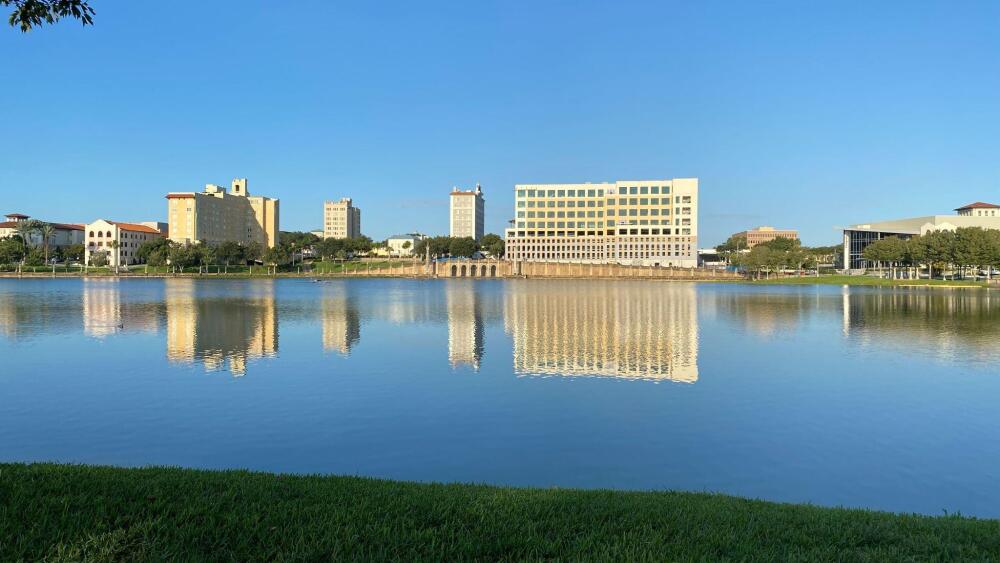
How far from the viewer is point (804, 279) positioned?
5295 inches

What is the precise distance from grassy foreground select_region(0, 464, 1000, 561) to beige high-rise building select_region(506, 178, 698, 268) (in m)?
181

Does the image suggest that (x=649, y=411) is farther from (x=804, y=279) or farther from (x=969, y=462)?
(x=804, y=279)

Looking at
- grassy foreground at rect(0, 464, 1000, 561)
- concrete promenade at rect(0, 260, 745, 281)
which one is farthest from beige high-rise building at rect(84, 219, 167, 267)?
grassy foreground at rect(0, 464, 1000, 561)

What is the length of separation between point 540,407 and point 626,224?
181 metres

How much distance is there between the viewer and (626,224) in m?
194

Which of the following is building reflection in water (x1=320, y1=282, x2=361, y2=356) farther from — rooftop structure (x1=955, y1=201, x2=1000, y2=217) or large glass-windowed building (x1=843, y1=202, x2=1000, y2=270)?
rooftop structure (x1=955, y1=201, x2=1000, y2=217)

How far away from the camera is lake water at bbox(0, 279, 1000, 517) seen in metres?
12.6

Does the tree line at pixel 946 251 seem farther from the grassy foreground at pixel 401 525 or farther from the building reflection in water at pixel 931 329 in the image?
the grassy foreground at pixel 401 525

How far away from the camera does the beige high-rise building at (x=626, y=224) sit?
7510 inches

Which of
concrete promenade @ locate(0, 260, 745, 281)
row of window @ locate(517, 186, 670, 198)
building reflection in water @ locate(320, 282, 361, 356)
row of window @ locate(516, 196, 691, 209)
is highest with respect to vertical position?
row of window @ locate(517, 186, 670, 198)

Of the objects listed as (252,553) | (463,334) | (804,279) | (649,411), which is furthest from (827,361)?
(804,279)

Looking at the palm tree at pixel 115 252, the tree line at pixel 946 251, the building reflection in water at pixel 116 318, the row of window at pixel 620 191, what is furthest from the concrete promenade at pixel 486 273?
the building reflection in water at pixel 116 318

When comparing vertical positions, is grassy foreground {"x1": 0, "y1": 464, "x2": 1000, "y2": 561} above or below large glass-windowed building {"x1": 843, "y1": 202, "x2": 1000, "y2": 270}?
below

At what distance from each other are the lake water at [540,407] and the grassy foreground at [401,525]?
12.6ft
